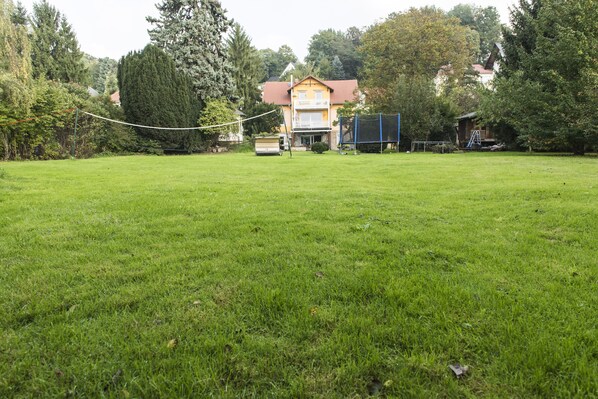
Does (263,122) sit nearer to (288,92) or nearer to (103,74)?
(288,92)

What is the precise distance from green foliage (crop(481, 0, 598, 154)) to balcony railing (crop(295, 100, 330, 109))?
23.4m

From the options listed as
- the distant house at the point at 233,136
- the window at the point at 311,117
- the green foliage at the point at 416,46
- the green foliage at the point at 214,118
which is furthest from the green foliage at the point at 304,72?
the green foliage at the point at 214,118

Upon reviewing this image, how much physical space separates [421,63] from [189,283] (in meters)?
29.2

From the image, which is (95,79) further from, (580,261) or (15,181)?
(580,261)

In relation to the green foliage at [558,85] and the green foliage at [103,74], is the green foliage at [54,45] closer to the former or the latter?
the green foliage at [103,74]

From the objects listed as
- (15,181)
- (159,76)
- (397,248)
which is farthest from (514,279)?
(159,76)

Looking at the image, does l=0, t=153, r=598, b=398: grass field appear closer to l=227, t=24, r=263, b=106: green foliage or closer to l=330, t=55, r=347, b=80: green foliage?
l=227, t=24, r=263, b=106: green foliage

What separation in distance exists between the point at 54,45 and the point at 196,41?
542 inches

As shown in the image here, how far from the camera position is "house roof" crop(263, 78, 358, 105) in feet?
135

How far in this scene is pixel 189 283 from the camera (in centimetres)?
259

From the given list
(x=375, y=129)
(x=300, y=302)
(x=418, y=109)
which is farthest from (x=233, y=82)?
(x=300, y=302)

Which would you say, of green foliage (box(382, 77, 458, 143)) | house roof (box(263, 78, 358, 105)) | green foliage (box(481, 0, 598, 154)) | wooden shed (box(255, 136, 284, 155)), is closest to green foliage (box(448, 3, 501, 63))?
house roof (box(263, 78, 358, 105))

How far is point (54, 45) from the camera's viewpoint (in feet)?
95.7

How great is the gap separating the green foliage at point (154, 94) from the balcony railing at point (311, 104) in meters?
19.0
